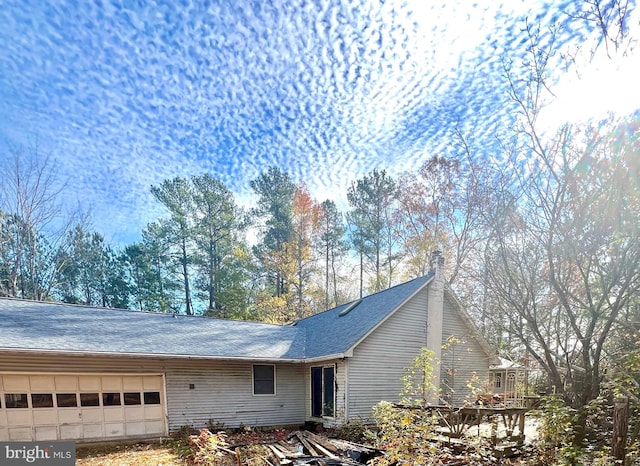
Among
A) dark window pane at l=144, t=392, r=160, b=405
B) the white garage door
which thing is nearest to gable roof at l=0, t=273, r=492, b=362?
the white garage door

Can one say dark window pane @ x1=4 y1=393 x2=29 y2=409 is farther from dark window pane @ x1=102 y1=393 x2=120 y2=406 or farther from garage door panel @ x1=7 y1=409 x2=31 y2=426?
dark window pane @ x1=102 y1=393 x2=120 y2=406

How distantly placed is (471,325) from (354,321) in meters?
4.62

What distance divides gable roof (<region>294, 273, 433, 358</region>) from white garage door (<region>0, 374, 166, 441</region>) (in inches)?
206

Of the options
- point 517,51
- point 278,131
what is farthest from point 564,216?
point 278,131

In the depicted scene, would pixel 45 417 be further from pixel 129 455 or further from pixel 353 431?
pixel 353 431

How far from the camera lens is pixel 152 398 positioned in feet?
32.1

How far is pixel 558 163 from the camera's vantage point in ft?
15.7

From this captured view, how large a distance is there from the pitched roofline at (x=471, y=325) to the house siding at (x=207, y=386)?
6416 millimetres

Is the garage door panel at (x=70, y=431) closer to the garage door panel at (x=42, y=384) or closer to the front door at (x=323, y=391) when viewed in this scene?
the garage door panel at (x=42, y=384)

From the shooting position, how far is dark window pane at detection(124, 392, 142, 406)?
31.1 ft

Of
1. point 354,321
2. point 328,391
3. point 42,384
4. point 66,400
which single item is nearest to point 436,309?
point 354,321

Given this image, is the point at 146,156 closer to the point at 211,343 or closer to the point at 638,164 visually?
the point at 211,343

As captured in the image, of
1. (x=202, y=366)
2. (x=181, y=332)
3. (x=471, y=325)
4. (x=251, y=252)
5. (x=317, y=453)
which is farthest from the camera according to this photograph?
(x=251, y=252)

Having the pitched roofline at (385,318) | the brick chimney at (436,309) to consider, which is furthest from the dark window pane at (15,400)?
the brick chimney at (436,309)
